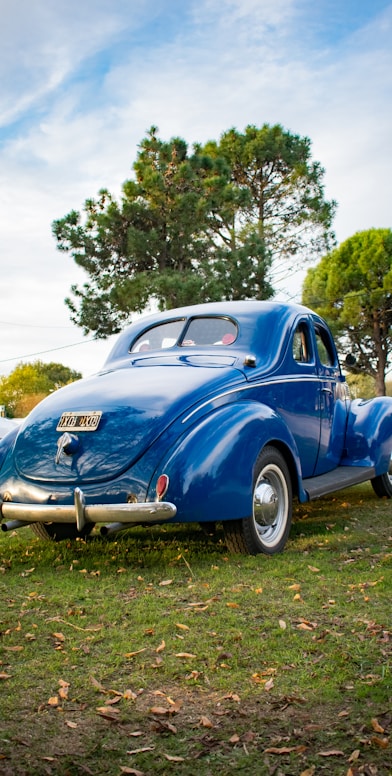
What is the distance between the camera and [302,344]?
730 centimetres

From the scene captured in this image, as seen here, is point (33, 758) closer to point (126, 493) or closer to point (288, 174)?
point (126, 493)

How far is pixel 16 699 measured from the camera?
10.2 ft

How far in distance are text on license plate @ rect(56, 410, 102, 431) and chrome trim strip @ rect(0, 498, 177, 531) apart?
0.52 m

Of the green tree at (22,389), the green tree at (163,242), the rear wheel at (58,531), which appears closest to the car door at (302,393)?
the rear wheel at (58,531)

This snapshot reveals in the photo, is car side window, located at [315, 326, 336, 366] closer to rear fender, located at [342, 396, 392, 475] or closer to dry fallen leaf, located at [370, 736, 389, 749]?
rear fender, located at [342, 396, 392, 475]

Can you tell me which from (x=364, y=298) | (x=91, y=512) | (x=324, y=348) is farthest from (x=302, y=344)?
(x=364, y=298)

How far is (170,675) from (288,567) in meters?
1.92

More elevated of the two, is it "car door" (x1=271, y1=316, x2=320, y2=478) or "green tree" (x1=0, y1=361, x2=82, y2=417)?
"car door" (x1=271, y1=316, x2=320, y2=478)

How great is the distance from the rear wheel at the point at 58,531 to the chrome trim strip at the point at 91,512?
117 cm

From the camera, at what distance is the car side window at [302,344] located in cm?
705

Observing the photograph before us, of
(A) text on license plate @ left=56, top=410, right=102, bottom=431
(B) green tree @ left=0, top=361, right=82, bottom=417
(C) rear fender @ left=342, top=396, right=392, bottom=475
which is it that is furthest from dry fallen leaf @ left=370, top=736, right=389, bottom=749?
(B) green tree @ left=0, top=361, right=82, bottom=417

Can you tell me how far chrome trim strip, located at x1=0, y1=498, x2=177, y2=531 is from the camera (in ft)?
15.6

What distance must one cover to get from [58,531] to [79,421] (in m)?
1.67

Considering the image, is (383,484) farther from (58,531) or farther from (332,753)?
(332,753)
